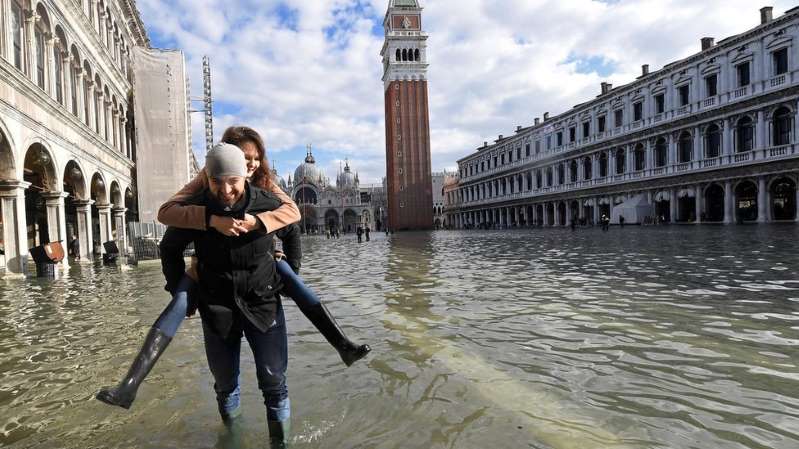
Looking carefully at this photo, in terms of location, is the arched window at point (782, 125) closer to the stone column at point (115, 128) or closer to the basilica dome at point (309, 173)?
the stone column at point (115, 128)

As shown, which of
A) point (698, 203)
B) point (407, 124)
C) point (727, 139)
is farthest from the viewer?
point (407, 124)

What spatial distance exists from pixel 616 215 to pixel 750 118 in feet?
37.7

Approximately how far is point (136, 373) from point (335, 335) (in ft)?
3.34

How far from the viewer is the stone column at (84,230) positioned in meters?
17.4

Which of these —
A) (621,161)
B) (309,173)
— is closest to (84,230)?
(621,161)

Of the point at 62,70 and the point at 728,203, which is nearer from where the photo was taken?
the point at 62,70

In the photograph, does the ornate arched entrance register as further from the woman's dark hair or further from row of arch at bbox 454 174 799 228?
the woman's dark hair

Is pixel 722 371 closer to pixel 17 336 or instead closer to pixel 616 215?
pixel 17 336

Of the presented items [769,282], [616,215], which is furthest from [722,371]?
[616,215]

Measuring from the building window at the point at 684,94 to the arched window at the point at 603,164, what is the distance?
28.5 ft

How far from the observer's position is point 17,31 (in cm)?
1267

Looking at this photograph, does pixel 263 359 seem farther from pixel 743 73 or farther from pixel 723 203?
pixel 723 203

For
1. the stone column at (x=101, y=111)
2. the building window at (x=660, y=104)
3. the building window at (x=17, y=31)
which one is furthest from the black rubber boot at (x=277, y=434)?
the building window at (x=660, y=104)

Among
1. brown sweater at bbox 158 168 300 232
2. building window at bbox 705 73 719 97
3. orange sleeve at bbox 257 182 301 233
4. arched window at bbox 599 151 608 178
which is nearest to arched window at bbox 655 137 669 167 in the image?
building window at bbox 705 73 719 97
